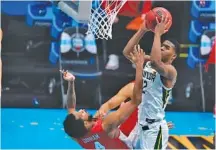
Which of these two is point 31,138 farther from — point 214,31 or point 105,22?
point 214,31

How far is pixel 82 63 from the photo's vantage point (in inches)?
373

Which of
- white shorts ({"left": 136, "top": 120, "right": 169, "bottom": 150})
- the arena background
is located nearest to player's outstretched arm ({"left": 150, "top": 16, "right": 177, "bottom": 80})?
white shorts ({"left": 136, "top": 120, "right": 169, "bottom": 150})

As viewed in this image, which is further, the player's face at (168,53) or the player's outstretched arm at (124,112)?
the player's face at (168,53)

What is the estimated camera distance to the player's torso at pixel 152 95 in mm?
4828

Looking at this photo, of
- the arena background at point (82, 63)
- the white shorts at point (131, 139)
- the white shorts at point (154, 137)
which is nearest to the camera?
the white shorts at point (154, 137)

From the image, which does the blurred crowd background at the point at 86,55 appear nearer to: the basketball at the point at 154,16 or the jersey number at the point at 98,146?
the basketball at the point at 154,16

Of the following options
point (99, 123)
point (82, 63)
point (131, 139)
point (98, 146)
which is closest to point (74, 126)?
point (99, 123)

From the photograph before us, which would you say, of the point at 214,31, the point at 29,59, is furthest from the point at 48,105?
the point at 214,31

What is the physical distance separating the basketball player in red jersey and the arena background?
4445 mm

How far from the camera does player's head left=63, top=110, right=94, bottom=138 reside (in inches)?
171

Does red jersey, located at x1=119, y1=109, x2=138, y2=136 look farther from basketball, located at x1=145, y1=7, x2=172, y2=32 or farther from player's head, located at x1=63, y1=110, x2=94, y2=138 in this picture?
basketball, located at x1=145, y1=7, x2=172, y2=32

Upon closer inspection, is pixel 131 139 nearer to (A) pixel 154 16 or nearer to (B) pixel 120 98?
(B) pixel 120 98

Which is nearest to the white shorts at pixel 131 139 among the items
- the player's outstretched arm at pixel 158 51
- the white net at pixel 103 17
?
the player's outstretched arm at pixel 158 51

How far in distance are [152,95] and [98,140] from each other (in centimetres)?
72
